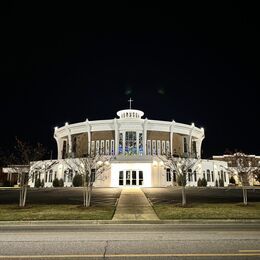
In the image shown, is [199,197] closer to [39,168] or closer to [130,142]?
[39,168]

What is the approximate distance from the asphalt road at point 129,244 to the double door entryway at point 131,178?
3038 centimetres

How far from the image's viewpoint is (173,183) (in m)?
42.8

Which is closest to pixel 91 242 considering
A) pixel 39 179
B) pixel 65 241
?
pixel 65 241

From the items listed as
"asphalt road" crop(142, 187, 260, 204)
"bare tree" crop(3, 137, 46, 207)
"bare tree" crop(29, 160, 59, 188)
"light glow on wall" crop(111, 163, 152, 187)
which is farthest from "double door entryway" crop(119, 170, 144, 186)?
"bare tree" crop(3, 137, 46, 207)

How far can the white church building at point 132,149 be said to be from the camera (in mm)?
41062

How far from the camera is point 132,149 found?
45281mm

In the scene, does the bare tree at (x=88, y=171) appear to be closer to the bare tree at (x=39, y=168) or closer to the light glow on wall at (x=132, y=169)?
the light glow on wall at (x=132, y=169)

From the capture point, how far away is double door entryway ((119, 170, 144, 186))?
4091 centimetres

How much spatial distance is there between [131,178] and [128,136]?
7802 mm

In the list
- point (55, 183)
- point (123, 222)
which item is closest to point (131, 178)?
point (55, 183)

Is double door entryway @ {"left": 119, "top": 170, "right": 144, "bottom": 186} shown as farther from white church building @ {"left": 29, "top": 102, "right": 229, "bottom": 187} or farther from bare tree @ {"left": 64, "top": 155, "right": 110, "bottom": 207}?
Result: bare tree @ {"left": 64, "top": 155, "right": 110, "bottom": 207}

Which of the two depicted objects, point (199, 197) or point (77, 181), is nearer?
point (199, 197)

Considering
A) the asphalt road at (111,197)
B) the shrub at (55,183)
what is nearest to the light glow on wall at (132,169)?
the shrub at (55,183)

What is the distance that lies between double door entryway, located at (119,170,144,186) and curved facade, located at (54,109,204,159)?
3.74 m
